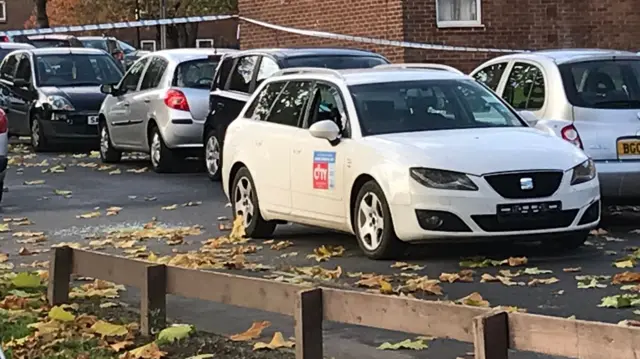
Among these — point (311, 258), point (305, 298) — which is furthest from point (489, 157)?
point (305, 298)

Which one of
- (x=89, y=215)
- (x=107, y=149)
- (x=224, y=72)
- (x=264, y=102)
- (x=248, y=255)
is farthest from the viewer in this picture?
(x=107, y=149)

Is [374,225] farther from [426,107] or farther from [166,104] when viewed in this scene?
[166,104]

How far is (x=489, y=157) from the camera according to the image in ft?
32.1

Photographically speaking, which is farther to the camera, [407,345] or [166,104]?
[166,104]

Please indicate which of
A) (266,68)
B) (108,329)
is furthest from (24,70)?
(108,329)

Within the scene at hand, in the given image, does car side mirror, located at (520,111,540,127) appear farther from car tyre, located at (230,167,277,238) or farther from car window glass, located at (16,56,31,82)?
car window glass, located at (16,56,31,82)

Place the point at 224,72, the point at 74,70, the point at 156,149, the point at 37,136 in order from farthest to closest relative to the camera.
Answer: the point at 74,70 → the point at 37,136 → the point at 156,149 → the point at 224,72

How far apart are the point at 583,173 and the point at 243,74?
658cm

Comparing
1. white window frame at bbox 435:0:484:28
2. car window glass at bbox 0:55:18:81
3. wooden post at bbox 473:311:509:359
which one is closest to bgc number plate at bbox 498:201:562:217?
wooden post at bbox 473:311:509:359

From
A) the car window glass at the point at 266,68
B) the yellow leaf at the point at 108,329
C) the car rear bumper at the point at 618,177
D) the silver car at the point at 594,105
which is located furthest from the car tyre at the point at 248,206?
the yellow leaf at the point at 108,329

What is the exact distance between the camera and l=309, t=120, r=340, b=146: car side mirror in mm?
10570

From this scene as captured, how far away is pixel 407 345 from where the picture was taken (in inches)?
285

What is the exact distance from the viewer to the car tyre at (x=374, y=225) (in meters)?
9.98

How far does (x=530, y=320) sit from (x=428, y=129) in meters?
5.18
